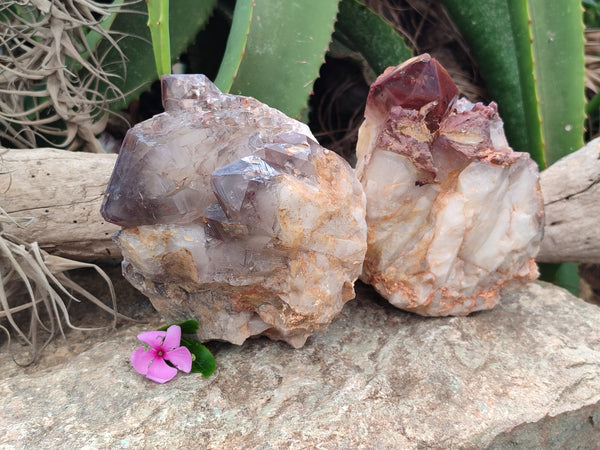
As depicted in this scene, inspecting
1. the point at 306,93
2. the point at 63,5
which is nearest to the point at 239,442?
the point at 306,93

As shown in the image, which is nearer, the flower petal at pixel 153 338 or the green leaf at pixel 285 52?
the flower petal at pixel 153 338

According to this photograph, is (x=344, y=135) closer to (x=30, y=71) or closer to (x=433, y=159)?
(x=433, y=159)

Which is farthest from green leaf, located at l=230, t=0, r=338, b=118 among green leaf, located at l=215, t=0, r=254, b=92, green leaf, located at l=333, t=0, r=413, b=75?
green leaf, located at l=333, t=0, r=413, b=75

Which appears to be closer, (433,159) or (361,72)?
(433,159)

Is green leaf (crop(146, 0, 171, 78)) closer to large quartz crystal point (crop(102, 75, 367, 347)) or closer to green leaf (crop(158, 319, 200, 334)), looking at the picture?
large quartz crystal point (crop(102, 75, 367, 347))

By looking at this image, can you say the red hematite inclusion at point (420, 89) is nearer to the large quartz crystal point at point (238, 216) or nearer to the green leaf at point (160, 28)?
the large quartz crystal point at point (238, 216)

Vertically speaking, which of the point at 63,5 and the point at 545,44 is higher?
the point at 545,44

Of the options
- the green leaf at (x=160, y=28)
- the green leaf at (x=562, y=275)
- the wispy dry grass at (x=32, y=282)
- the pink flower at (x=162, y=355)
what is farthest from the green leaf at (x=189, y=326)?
the green leaf at (x=562, y=275)
